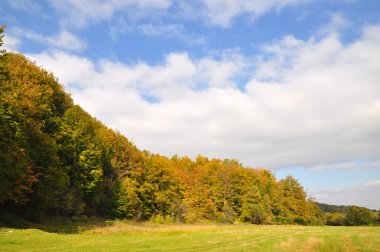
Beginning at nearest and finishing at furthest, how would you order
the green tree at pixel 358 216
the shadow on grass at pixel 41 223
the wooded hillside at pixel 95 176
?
the wooded hillside at pixel 95 176 < the shadow on grass at pixel 41 223 < the green tree at pixel 358 216

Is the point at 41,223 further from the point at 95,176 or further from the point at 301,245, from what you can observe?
the point at 301,245

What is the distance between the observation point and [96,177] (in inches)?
1919

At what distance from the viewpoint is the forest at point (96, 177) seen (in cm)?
3431

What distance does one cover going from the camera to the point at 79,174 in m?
47.8

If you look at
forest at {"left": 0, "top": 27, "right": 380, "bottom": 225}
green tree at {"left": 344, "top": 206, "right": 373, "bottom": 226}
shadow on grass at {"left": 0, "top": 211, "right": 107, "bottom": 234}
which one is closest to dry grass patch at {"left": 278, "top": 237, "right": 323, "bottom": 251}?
shadow on grass at {"left": 0, "top": 211, "right": 107, "bottom": 234}

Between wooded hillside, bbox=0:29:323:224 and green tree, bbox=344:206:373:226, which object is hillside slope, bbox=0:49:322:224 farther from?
green tree, bbox=344:206:373:226

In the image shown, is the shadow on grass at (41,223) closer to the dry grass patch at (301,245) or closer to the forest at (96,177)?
the forest at (96,177)

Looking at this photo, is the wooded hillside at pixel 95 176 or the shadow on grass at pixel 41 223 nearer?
the wooded hillside at pixel 95 176

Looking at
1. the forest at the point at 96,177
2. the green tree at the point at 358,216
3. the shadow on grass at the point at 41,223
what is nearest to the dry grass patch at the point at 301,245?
the shadow on grass at the point at 41,223

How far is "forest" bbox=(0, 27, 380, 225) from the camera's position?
34306 millimetres

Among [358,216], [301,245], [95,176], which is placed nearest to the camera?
[301,245]

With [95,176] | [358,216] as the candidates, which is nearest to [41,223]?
[95,176]

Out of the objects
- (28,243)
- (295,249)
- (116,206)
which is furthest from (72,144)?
(295,249)

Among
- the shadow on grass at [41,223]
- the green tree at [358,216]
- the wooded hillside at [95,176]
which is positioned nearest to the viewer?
the wooded hillside at [95,176]
